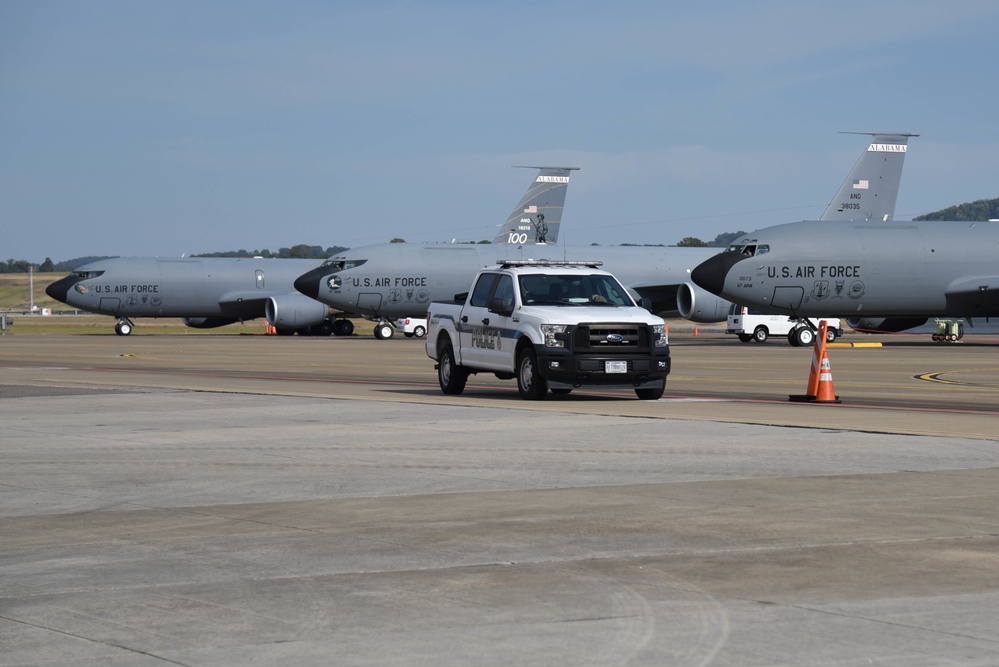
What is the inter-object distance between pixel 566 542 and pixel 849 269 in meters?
40.7

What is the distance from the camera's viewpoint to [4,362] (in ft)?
122

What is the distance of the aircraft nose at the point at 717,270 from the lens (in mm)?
47875

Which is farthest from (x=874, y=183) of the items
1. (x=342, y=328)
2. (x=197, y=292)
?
(x=197, y=292)

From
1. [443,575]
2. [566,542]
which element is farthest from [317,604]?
[566,542]

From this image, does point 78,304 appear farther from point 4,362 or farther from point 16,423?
point 16,423

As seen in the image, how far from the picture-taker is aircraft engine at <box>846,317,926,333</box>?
54125 mm

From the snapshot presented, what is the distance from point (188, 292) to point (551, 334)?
1991 inches

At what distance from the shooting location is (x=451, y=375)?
23.7 metres

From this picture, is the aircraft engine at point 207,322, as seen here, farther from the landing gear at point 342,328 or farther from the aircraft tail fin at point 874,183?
the aircraft tail fin at point 874,183

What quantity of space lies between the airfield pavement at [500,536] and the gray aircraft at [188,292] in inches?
1913

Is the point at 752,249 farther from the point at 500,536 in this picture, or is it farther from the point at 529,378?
the point at 500,536

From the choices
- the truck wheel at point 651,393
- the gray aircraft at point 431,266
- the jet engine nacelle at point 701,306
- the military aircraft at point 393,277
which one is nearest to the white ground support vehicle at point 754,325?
the jet engine nacelle at point 701,306

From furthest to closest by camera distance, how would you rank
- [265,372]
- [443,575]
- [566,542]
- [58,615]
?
[265,372], [566,542], [443,575], [58,615]

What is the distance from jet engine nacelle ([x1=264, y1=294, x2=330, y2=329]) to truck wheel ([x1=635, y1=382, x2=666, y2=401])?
4607cm
